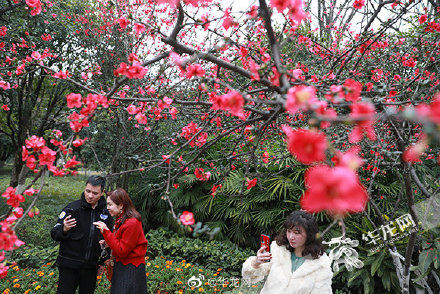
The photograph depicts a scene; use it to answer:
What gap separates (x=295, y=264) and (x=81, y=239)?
5.82 ft

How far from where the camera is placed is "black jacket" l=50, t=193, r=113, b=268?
241cm

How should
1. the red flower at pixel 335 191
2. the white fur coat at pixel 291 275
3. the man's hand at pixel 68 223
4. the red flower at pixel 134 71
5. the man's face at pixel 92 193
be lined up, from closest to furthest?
the red flower at pixel 335 191, the red flower at pixel 134 71, the white fur coat at pixel 291 275, the man's hand at pixel 68 223, the man's face at pixel 92 193

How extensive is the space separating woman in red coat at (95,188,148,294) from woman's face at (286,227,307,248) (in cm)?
119

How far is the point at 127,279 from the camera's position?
2.28m

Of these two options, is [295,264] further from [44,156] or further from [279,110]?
[44,156]

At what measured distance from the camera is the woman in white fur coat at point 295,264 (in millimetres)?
1817

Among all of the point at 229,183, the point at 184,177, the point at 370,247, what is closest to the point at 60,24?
the point at 184,177

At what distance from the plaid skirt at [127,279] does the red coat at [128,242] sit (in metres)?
0.04

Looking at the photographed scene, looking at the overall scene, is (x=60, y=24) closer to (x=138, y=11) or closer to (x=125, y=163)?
(x=138, y=11)

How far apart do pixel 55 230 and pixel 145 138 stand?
255 cm

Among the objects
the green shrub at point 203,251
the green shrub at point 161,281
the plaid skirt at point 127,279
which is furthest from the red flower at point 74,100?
the green shrub at point 203,251

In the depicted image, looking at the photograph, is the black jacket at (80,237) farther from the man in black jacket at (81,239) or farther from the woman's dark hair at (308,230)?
the woman's dark hair at (308,230)

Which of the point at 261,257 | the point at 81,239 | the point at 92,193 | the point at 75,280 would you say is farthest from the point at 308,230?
the point at 75,280

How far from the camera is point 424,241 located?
2.96 m
